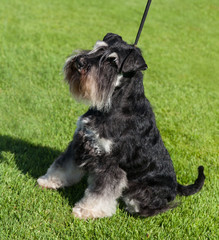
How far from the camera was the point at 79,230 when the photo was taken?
136 inches

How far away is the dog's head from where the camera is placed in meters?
3.19

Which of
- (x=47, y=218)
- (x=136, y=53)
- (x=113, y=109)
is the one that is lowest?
(x=47, y=218)

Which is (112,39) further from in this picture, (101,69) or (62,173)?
(62,173)

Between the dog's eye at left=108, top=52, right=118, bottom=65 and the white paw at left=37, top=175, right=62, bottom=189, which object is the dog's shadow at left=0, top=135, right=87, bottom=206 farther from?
the dog's eye at left=108, top=52, right=118, bottom=65

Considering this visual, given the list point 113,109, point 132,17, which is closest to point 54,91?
point 113,109

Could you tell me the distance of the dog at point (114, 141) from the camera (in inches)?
127

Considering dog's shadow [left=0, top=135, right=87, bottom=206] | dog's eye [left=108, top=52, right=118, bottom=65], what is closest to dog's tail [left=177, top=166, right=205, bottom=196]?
dog's shadow [left=0, top=135, right=87, bottom=206]

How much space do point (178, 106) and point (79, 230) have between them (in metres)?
4.16

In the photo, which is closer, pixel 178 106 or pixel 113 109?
pixel 113 109

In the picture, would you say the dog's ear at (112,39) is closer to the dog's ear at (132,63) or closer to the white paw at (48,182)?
the dog's ear at (132,63)

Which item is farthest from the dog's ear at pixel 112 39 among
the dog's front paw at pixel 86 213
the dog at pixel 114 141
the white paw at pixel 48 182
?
the dog's front paw at pixel 86 213

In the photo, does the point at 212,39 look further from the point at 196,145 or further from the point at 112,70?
the point at 112,70

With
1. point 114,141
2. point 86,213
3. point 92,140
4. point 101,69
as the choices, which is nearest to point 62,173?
point 86,213

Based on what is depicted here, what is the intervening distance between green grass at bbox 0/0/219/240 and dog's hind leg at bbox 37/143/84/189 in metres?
0.10
